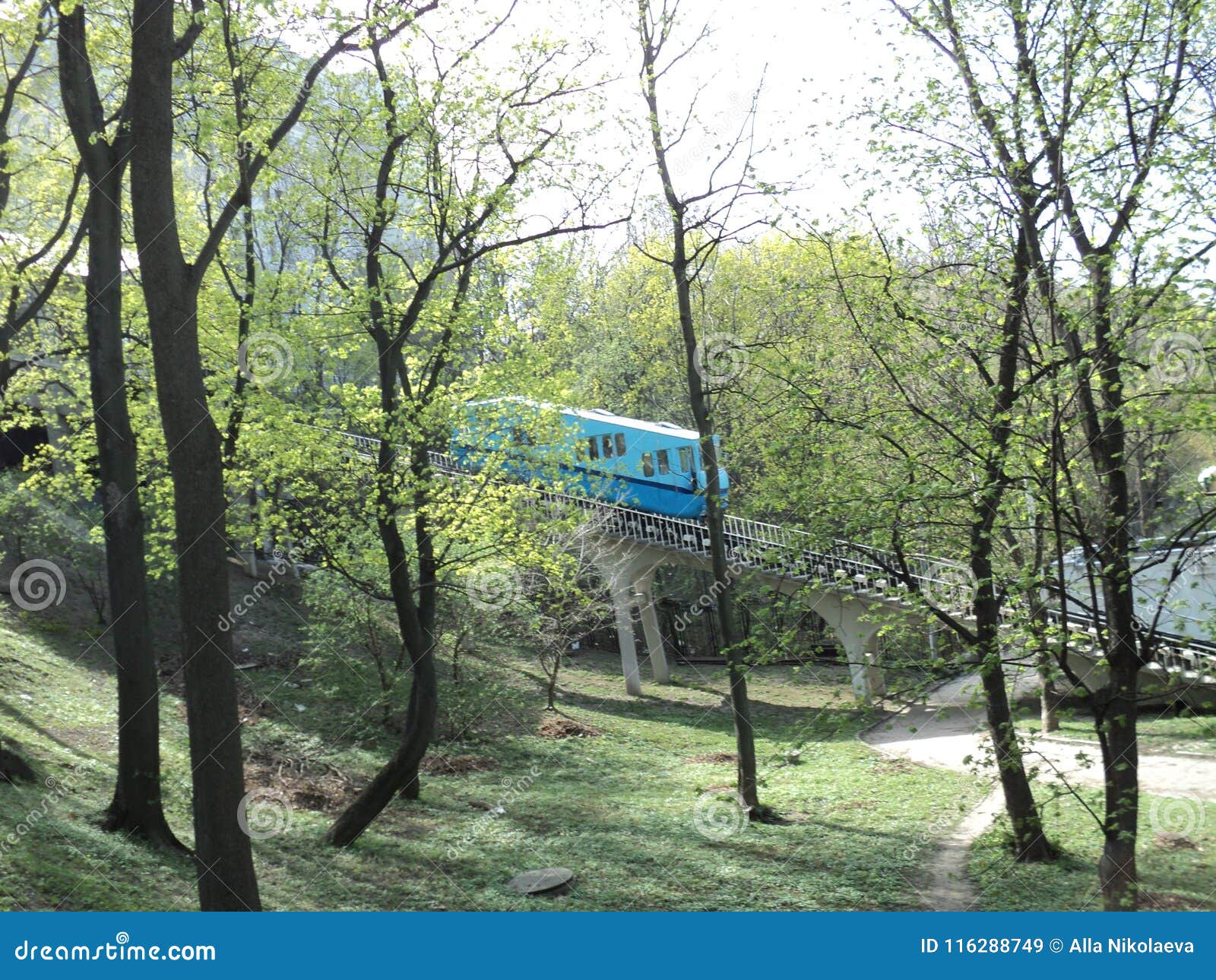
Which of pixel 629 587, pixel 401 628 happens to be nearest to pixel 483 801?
pixel 401 628

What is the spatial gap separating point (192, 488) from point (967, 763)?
5788mm

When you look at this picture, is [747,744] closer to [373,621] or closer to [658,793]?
[658,793]
